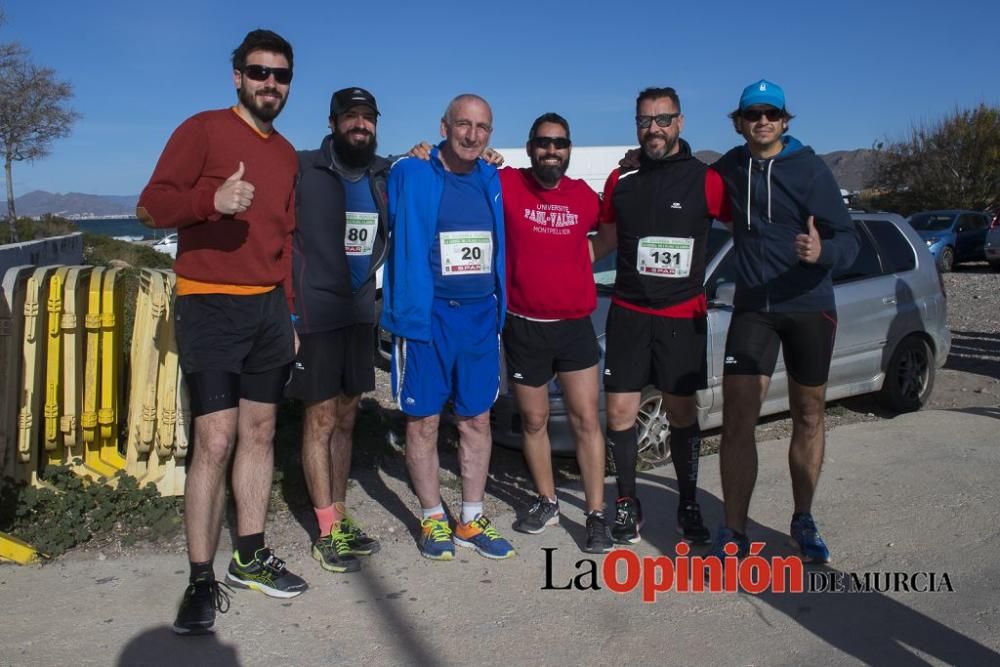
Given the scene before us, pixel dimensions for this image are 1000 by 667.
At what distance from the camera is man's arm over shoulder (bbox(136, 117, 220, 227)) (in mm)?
3576

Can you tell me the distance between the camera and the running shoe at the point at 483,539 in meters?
4.58

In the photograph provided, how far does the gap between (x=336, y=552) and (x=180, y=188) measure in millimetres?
1874

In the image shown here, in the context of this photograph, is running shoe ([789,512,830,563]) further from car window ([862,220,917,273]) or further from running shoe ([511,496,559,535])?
car window ([862,220,917,273])

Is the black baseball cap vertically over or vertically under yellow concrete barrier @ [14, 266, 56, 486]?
over

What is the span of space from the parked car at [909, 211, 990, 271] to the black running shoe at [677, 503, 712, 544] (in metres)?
21.6

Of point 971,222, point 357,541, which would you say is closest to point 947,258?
point 971,222

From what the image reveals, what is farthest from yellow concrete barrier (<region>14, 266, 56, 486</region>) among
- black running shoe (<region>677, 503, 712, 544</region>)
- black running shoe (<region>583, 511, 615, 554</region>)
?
black running shoe (<region>677, 503, 712, 544</region>)

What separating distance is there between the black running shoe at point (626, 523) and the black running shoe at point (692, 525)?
0.25 meters

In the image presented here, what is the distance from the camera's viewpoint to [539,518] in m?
4.96

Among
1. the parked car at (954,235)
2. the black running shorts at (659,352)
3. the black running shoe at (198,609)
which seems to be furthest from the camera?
the parked car at (954,235)

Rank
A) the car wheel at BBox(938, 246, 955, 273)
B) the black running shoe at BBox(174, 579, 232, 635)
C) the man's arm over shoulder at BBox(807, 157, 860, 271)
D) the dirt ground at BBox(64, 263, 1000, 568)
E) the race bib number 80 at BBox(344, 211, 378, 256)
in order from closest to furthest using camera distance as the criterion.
A: the black running shoe at BBox(174, 579, 232, 635) → the man's arm over shoulder at BBox(807, 157, 860, 271) → the race bib number 80 at BBox(344, 211, 378, 256) → the dirt ground at BBox(64, 263, 1000, 568) → the car wheel at BBox(938, 246, 955, 273)

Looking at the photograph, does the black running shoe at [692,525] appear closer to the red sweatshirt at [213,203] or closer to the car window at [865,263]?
the red sweatshirt at [213,203]

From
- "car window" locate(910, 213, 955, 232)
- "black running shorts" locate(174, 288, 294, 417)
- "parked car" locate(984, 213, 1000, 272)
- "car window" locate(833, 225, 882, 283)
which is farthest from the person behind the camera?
"car window" locate(910, 213, 955, 232)

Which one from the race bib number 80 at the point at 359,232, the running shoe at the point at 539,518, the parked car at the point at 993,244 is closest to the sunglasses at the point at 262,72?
the race bib number 80 at the point at 359,232
